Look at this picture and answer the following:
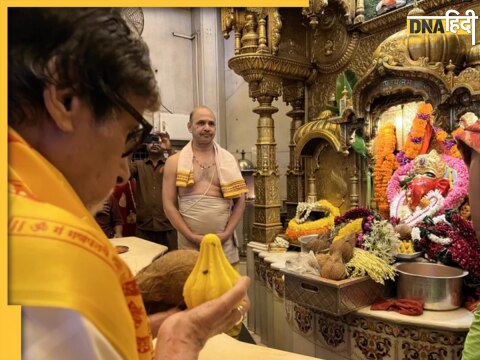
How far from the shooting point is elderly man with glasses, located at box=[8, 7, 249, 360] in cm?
44

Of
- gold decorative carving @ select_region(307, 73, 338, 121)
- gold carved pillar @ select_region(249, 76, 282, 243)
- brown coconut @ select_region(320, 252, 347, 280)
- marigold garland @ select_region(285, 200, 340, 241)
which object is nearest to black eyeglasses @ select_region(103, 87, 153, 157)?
brown coconut @ select_region(320, 252, 347, 280)

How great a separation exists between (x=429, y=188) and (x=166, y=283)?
241 centimetres

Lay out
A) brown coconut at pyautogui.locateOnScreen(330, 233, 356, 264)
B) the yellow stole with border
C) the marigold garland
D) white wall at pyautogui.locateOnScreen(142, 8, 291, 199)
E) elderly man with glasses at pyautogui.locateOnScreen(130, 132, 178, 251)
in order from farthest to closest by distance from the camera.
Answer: white wall at pyautogui.locateOnScreen(142, 8, 291, 199), elderly man with glasses at pyautogui.locateOnScreen(130, 132, 178, 251), the marigold garland, brown coconut at pyautogui.locateOnScreen(330, 233, 356, 264), the yellow stole with border

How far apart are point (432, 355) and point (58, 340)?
6.91 ft

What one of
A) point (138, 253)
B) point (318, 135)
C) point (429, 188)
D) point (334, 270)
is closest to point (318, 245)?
point (334, 270)

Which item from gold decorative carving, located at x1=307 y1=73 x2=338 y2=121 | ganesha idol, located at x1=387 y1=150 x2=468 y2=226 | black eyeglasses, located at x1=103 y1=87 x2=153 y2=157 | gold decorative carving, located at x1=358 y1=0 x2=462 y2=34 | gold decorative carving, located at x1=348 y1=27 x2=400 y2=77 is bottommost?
ganesha idol, located at x1=387 y1=150 x2=468 y2=226

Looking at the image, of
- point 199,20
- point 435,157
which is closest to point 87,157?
point 435,157

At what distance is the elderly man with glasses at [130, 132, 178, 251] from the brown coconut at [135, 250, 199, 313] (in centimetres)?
277

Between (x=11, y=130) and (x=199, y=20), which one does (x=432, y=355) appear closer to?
(x=11, y=130)

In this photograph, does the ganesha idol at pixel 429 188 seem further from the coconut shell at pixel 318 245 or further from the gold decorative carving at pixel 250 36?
the gold decorative carving at pixel 250 36

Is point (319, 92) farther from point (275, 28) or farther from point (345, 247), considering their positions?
point (345, 247)

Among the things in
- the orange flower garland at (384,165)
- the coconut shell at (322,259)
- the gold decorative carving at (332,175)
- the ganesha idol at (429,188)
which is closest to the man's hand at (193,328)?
the coconut shell at (322,259)

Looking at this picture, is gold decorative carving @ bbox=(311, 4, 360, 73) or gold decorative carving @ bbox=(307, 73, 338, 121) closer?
gold decorative carving @ bbox=(311, 4, 360, 73)

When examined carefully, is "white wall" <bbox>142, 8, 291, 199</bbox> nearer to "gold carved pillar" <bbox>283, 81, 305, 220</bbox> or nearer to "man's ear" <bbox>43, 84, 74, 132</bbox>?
"gold carved pillar" <bbox>283, 81, 305, 220</bbox>
